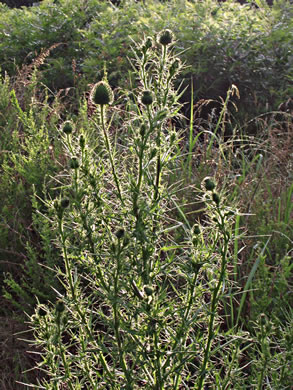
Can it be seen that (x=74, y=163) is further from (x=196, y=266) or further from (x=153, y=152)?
(x=196, y=266)

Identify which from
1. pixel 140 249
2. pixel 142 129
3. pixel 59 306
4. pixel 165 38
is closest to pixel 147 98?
pixel 142 129

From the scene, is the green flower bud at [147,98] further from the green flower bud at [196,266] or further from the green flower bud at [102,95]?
the green flower bud at [196,266]

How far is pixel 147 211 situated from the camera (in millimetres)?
1467

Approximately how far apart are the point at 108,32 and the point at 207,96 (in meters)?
1.48

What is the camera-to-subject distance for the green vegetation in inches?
59.5

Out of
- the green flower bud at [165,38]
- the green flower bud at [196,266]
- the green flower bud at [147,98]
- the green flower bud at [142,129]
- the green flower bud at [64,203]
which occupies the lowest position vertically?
the green flower bud at [196,266]

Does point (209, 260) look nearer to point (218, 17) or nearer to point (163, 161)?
point (163, 161)

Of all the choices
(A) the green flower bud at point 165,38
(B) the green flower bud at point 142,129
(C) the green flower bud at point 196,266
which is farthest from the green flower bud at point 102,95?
(C) the green flower bud at point 196,266

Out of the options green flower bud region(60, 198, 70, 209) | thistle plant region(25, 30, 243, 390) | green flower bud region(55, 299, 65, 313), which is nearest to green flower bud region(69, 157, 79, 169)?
thistle plant region(25, 30, 243, 390)

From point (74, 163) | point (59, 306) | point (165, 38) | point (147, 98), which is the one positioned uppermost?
point (165, 38)

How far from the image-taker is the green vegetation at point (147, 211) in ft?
4.96

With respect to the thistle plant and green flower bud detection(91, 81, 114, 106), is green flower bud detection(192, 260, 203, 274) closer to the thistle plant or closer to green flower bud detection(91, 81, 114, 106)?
the thistle plant

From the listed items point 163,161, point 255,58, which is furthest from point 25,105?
point 163,161

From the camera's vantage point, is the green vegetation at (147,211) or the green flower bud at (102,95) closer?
the green flower bud at (102,95)
